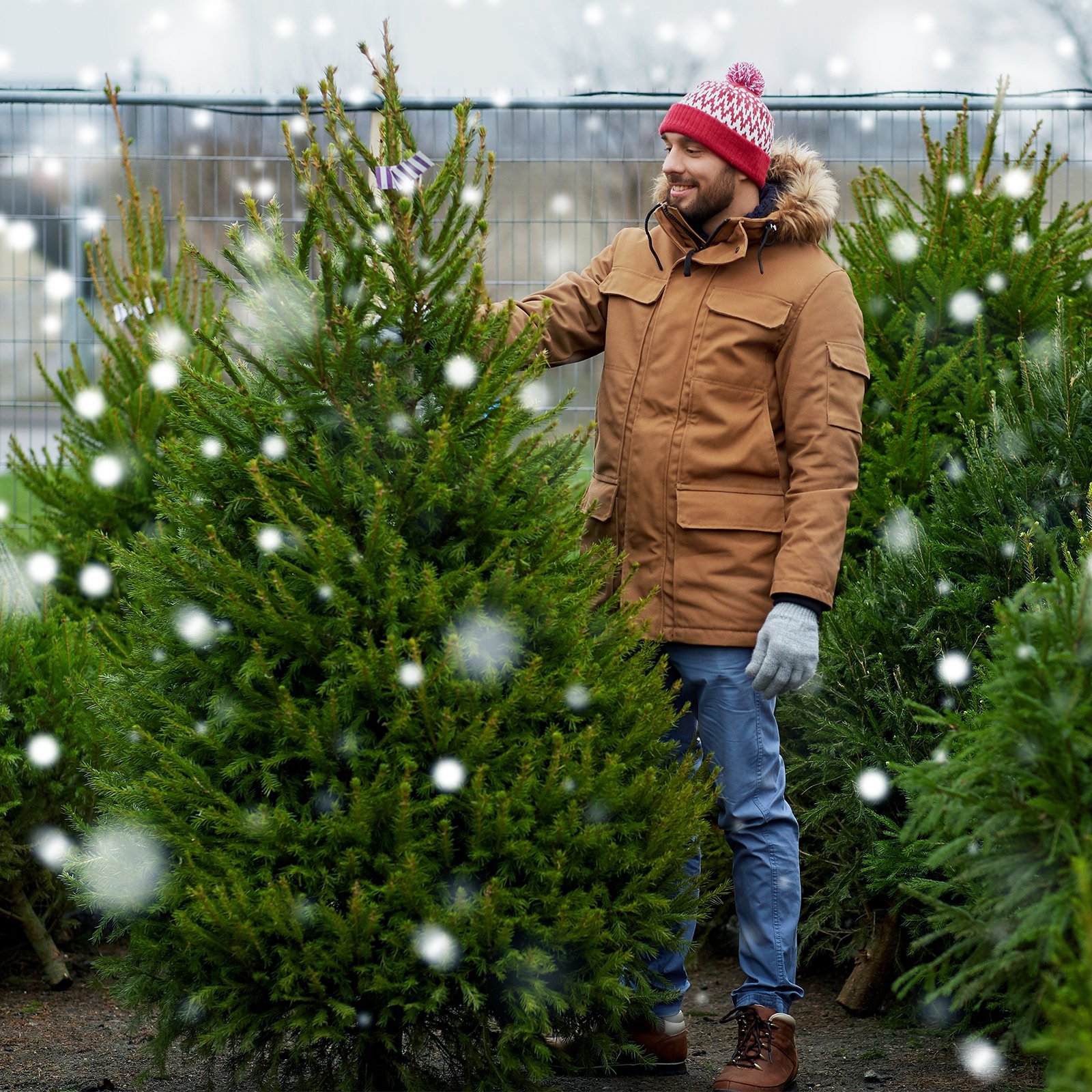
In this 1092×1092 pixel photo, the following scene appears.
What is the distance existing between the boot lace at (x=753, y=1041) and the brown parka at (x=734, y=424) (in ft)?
2.96

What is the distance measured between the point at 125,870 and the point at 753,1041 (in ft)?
4.96

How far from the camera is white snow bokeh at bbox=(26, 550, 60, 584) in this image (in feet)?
15.9

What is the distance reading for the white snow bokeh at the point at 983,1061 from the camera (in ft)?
10.1

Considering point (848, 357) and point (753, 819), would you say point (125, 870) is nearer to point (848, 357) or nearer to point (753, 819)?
point (753, 819)

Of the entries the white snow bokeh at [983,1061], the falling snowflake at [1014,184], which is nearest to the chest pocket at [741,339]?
the white snow bokeh at [983,1061]

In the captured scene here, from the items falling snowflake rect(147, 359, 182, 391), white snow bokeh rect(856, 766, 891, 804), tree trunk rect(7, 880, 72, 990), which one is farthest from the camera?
falling snowflake rect(147, 359, 182, 391)

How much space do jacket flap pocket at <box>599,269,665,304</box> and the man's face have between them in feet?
0.60

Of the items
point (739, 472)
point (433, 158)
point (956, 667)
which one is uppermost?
point (433, 158)

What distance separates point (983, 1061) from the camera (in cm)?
311

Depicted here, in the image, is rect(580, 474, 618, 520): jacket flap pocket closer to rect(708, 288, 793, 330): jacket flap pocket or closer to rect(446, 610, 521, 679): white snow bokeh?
rect(708, 288, 793, 330): jacket flap pocket

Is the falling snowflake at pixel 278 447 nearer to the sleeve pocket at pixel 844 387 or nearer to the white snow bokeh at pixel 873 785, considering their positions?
the sleeve pocket at pixel 844 387

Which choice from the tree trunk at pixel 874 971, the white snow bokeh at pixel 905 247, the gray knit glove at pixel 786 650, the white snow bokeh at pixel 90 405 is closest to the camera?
the gray knit glove at pixel 786 650

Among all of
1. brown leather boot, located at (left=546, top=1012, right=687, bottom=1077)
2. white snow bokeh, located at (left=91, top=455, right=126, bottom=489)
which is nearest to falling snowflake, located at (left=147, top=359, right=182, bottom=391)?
white snow bokeh, located at (left=91, top=455, right=126, bottom=489)

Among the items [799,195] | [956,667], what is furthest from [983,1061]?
[799,195]
